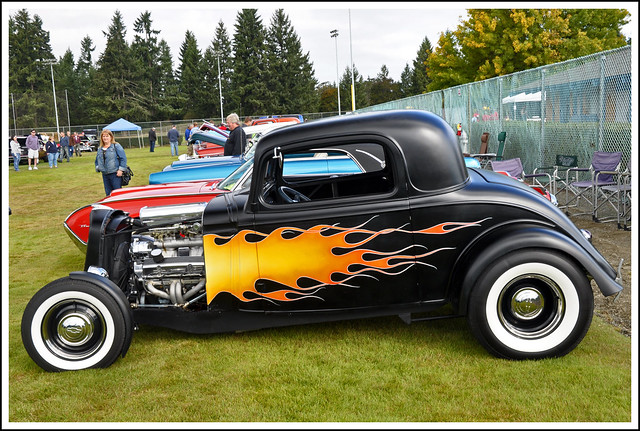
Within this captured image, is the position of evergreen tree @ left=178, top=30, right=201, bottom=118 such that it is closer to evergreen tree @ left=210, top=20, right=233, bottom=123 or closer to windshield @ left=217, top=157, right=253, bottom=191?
evergreen tree @ left=210, top=20, right=233, bottom=123

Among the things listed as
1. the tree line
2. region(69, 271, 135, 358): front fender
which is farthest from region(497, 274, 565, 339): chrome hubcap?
the tree line

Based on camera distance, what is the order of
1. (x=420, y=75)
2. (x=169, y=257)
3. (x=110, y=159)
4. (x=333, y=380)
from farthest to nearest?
(x=420, y=75) → (x=110, y=159) → (x=169, y=257) → (x=333, y=380)

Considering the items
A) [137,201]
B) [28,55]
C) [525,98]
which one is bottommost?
[137,201]

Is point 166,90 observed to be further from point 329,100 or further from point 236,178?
point 236,178

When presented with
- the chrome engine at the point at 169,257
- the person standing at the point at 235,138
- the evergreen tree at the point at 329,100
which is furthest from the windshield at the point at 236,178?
the evergreen tree at the point at 329,100

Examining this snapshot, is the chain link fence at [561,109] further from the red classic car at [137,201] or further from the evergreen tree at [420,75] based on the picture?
the evergreen tree at [420,75]

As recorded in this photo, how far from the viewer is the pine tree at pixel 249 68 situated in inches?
2872

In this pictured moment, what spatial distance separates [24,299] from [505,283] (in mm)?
5223

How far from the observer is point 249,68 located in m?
73.8

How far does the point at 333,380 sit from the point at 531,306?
1.55 meters

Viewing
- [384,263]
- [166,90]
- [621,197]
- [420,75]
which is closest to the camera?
[384,263]

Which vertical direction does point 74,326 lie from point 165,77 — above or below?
below

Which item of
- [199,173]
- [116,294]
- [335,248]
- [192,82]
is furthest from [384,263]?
[192,82]

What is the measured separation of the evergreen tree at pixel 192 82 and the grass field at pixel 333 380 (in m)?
72.3
